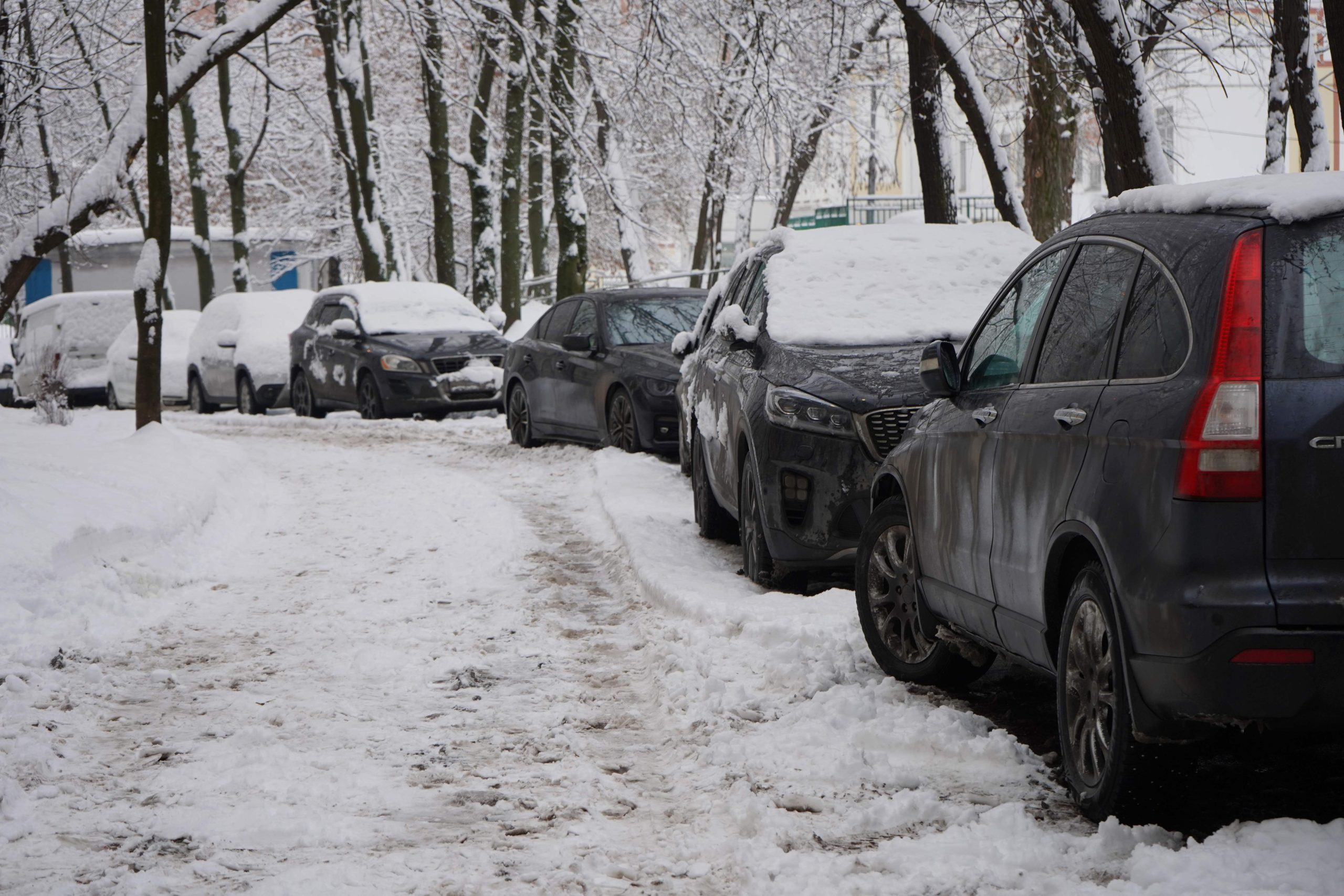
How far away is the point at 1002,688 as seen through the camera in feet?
20.1

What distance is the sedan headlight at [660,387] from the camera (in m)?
13.6

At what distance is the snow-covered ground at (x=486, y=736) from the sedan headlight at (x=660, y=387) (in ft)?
10.4

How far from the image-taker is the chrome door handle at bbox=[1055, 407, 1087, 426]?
4348mm

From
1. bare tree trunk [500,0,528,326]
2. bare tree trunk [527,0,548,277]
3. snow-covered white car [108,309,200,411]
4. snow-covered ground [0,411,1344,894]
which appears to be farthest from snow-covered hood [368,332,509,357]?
snow-covered ground [0,411,1344,894]

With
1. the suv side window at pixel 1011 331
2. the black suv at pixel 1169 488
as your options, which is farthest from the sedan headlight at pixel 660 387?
the black suv at pixel 1169 488

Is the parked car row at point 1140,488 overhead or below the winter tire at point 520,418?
overhead

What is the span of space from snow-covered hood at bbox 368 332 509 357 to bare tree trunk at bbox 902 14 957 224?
6.25m

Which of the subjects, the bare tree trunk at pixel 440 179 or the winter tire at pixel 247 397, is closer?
the winter tire at pixel 247 397

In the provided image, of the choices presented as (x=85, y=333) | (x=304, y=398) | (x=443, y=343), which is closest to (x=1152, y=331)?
(x=443, y=343)

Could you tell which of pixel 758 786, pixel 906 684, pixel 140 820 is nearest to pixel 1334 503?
pixel 758 786

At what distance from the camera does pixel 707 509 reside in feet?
32.2

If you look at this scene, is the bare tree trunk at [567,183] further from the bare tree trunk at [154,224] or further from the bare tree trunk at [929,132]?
the bare tree trunk at [154,224]

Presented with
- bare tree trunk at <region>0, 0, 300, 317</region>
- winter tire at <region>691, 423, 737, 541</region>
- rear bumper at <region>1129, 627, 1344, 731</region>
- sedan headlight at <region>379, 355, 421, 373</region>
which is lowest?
winter tire at <region>691, 423, 737, 541</region>

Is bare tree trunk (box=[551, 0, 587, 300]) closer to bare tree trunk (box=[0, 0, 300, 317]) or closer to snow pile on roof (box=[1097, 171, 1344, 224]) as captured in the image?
bare tree trunk (box=[0, 0, 300, 317])
